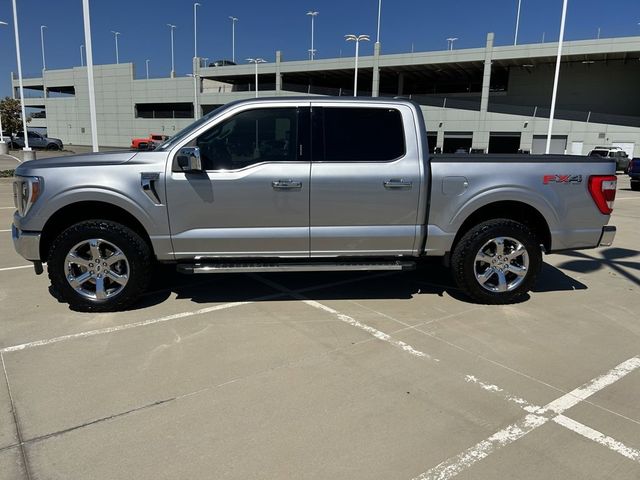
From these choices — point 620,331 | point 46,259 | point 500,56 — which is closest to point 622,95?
point 500,56

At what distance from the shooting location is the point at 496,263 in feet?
17.3

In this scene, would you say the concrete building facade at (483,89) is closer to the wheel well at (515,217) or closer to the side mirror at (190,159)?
the wheel well at (515,217)

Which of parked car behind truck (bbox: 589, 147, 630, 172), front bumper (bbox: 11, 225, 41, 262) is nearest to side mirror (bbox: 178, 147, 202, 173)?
front bumper (bbox: 11, 225, 41, 262)

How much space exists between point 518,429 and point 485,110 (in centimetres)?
4587

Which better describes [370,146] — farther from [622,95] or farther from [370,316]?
[622,95]

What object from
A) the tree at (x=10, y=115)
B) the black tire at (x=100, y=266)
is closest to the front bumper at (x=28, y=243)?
the black tire at (x=100, y=266)

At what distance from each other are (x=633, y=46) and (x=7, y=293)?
151ft

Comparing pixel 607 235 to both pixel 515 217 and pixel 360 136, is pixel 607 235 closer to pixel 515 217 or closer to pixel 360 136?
pixel 515 217

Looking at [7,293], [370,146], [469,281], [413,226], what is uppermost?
[370,146]

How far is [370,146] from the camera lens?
4.98 meters

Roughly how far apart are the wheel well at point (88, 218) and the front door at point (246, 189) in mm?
457

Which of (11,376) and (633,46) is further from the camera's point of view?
(633,46)

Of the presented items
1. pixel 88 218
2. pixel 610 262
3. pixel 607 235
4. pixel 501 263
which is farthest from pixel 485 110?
pixel 88 218

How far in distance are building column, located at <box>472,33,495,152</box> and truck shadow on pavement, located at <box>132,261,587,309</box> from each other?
134ft
